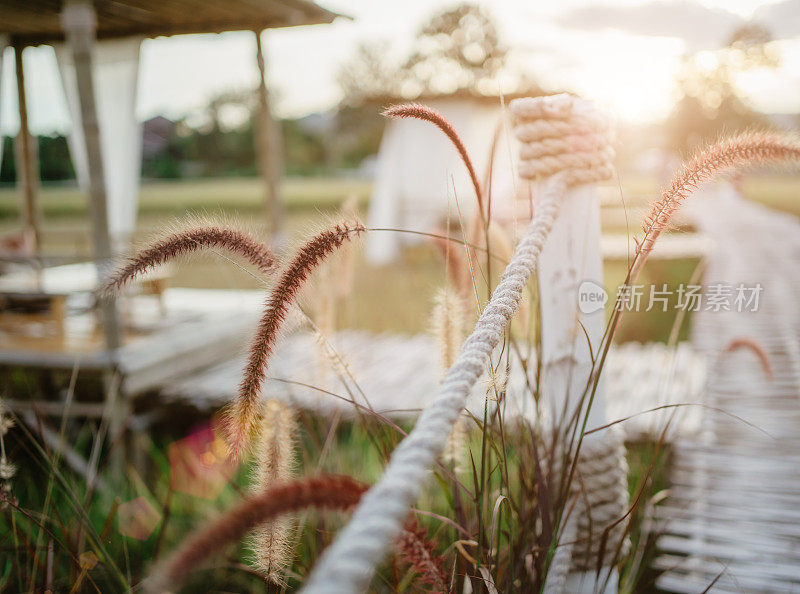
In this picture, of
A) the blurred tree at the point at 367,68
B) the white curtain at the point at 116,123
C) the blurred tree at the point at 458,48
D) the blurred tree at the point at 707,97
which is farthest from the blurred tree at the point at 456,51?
the white curtain at the point at 116,123

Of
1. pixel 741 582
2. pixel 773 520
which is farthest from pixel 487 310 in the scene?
pixel 773 520

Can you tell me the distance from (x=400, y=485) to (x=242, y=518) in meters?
0.11

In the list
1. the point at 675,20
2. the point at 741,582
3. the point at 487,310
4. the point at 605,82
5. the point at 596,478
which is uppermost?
the point at 675,20

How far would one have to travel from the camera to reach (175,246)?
0.90 meters

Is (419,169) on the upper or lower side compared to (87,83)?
upper

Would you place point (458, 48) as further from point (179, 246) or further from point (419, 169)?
point (179, 246)

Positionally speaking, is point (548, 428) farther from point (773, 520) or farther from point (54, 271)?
point (54, 271)

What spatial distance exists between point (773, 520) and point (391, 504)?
2.04 meters

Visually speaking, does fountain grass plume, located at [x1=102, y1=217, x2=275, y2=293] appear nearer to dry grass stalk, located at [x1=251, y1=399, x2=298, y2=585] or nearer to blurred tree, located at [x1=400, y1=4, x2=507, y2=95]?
dry grass stalk, located at [x1=251, y1=399, x2=298, y2=585]

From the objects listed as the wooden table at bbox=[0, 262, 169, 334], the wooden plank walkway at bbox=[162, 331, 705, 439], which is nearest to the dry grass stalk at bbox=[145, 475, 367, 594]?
the wooden plank walkway at bbox=[162, 331, 705, 439]

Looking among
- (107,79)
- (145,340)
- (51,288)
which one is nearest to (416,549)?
(145,340)

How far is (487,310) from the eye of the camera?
30.1 inches

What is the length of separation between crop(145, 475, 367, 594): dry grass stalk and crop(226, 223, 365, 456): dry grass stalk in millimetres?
297

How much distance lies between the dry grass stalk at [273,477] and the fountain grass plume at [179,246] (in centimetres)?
26
